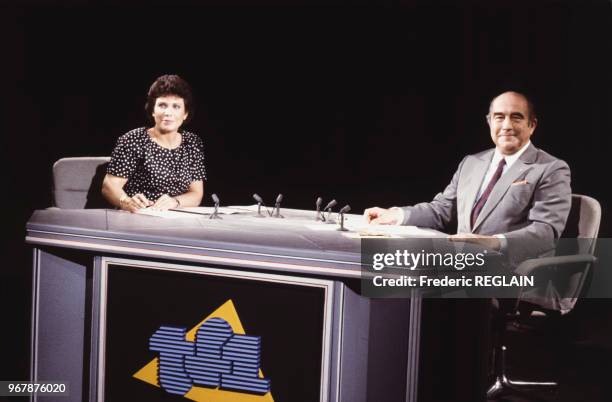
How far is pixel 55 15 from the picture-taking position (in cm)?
449

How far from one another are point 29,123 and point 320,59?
2.25 meters

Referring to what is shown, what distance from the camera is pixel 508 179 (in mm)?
2893

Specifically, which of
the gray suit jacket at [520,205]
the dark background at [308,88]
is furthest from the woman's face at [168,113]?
the gray suit jacket at [520,205]

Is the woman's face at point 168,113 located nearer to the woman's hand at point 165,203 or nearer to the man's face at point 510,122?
the woman's hand at point 165,203

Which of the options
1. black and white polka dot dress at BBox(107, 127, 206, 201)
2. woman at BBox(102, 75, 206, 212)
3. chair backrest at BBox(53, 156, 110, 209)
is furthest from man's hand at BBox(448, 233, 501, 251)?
chair backrest at BBox(53, 156, 110, 209)

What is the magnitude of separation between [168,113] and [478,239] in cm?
188

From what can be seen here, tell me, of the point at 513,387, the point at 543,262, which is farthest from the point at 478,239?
the point at 513,387

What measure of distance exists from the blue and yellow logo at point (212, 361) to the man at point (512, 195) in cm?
92

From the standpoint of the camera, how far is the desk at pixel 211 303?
79.4 inches

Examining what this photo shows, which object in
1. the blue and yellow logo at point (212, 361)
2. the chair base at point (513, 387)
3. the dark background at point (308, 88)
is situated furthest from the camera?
the dark background at point (308, 88)

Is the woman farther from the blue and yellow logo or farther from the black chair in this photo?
the black chair

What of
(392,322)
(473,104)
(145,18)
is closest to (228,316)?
(392,322)

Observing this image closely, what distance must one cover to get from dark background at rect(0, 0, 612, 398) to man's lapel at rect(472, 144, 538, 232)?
1005mm

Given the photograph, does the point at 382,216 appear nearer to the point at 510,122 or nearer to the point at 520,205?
the point at 520,205
